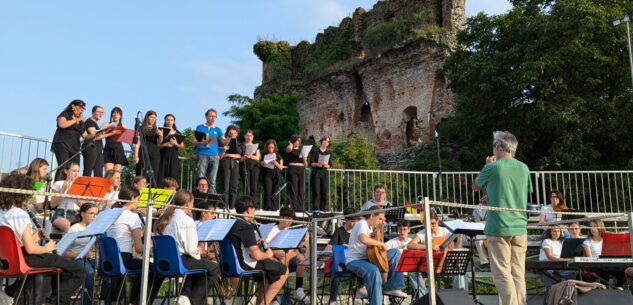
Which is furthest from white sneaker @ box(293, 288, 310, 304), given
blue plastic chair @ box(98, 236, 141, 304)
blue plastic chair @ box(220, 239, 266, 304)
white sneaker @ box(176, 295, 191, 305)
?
blue plastic chair @ box(98, 236, 141, 304)

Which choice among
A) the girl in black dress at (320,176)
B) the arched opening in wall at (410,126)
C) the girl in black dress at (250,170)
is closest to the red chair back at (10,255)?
the girl in black dress at (250,170)

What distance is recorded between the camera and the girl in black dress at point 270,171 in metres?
14.2

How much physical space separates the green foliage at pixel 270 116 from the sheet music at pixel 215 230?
30.3m

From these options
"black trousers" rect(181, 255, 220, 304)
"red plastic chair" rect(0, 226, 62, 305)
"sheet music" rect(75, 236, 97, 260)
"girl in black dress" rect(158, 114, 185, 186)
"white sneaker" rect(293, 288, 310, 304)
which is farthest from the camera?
"girl in black dress" rect(158, 114, 185, 186)

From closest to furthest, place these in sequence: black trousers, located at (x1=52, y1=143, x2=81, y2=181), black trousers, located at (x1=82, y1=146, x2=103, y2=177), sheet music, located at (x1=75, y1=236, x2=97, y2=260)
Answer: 1. sheet music, located at (x1=75, y1=236, x2=97, y2=260)
2. black trousers, located at (x1=52, y1=143, x2=81, y2=181)
3. black trousers, located at (x1=82, y1=146, x2=103, y2=177)

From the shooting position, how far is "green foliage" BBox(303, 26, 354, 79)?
40781mm

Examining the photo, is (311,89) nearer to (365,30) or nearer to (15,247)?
(365,30)

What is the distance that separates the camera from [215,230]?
26.1 ft

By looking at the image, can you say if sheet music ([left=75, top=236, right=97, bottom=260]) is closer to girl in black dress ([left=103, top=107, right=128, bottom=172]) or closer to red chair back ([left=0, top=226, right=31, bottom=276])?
red chair back ([left=0, top=226, right=31, bottom=276])

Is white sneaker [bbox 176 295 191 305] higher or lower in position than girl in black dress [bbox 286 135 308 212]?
lower

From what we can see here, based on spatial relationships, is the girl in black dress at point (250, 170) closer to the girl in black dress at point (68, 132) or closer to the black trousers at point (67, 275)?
the girl in black dress at point (68, 132)

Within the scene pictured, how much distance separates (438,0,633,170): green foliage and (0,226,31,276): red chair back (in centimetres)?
1959

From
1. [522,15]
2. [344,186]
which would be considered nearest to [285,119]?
[522,15]

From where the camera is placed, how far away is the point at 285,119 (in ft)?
129
